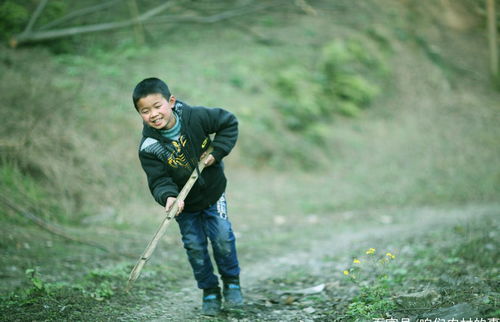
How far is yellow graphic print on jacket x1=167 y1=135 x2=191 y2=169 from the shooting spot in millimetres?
3010

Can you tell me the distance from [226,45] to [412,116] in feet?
23.6

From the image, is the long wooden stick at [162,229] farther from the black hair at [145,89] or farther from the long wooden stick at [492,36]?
the long wooden stick at [492,36]

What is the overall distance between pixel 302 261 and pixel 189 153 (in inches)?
106

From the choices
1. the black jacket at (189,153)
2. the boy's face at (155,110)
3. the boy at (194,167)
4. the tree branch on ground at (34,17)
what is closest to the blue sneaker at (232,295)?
the boy at (194,167)

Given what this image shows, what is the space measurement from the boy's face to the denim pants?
0.80 m

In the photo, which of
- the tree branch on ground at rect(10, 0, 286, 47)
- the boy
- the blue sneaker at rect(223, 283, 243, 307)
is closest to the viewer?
the boy

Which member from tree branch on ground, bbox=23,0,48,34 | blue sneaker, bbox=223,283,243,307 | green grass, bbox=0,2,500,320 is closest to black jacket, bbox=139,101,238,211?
blue sneaker, bbox=223,283,243,307

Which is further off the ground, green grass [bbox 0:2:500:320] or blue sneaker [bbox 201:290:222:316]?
green grass [bbox 0:2:500:320]

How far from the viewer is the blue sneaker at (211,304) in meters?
3.12

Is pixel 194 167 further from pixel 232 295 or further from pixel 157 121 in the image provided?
pixel 232 295

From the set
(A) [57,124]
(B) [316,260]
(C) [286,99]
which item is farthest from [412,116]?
(A) [57,124]

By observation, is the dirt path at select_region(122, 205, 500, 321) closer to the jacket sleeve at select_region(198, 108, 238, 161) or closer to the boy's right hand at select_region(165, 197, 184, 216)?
the boy's right hand at select_region(165, 197, 184, 216)

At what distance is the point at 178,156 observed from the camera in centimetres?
304

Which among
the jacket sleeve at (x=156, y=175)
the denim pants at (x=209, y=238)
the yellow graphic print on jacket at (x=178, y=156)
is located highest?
the yellow graphic print on jacket at (x=178, y=156)
